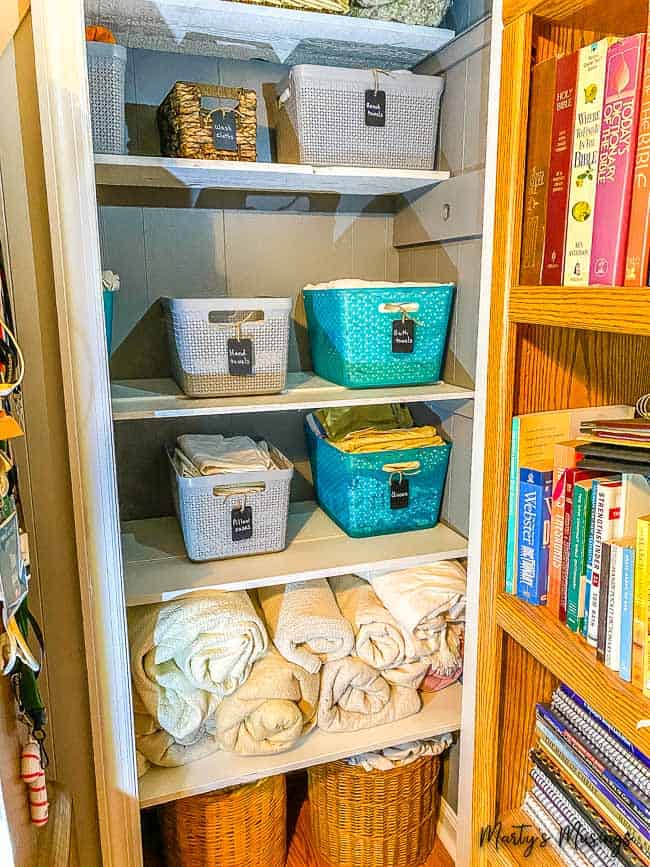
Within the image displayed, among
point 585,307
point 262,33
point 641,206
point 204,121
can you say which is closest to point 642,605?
point 585,307

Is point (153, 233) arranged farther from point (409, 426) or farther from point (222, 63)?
point (409, 426)

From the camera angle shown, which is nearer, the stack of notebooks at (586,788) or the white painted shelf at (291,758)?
the stack of notebooks at (586,788)

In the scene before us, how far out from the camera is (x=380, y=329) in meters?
1.48

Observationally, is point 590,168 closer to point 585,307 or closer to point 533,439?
point 585,307

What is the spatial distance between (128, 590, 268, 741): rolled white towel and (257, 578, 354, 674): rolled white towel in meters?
0.06

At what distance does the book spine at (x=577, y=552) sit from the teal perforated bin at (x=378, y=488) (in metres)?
0.57

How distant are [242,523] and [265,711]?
400 mm

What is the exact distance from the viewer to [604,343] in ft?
3.96

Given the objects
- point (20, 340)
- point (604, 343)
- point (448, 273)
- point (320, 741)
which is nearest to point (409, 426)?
point (448, 273)

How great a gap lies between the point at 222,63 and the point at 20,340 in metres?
0.82

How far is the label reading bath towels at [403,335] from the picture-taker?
149 centimetres

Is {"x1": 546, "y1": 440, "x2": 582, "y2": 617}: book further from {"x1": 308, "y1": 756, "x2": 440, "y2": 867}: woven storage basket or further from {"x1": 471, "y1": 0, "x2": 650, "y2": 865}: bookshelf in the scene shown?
{"x1": 308, "y1": 756, "x2": 440, "y2": 867}: woven storage basket

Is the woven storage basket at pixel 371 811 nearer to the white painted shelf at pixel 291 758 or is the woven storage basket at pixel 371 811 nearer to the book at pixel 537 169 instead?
the white painted shelf at pixel 291 758

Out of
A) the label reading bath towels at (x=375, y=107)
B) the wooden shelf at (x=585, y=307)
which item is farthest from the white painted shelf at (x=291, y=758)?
the label reading bath towels at (x=375, y=107)
